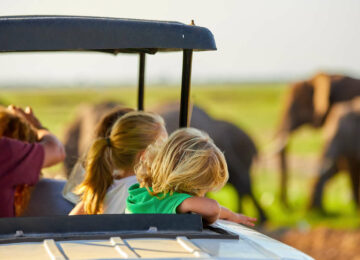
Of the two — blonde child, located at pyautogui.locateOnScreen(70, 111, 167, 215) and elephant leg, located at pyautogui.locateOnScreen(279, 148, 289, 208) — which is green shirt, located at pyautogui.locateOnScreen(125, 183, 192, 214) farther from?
elephant leg, located at pyautogui.locateOnScreen(279, 148, 289, 208)

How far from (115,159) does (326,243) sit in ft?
23.5

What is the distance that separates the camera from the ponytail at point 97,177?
2670 millimetres

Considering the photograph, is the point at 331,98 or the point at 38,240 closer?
the point at 38,240

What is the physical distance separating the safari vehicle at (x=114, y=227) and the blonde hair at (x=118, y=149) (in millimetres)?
472

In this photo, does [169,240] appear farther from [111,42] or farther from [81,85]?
[81,85]

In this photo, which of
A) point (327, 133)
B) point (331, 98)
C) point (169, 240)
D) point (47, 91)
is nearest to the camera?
point (169, 240)

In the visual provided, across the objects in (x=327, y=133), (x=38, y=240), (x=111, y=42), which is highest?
(x=111, y=42)

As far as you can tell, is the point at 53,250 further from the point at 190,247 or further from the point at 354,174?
the point at 354,174

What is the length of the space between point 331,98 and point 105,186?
10.9 metres

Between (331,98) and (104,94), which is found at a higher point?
(331,98)

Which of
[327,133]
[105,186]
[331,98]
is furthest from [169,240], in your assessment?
[331,98]

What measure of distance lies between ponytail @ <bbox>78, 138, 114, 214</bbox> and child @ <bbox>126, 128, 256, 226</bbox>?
345mm

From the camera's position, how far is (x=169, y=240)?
6.66 ft

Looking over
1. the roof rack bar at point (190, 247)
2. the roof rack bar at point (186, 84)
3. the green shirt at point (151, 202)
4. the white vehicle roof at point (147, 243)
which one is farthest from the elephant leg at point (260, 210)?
the roof rack bar at point (190, 247)
